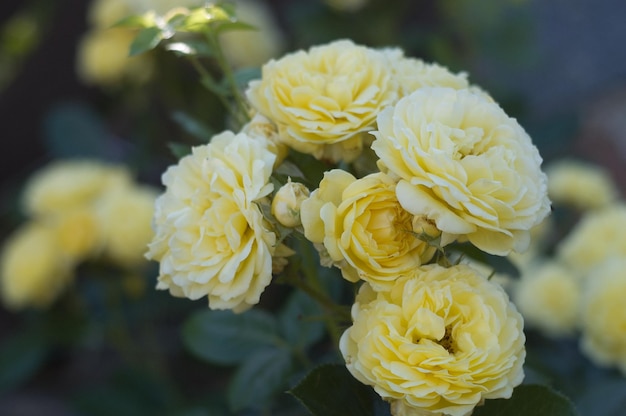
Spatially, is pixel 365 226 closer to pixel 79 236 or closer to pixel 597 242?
pixel 597 242

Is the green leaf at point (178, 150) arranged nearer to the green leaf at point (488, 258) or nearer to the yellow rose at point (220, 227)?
the yellow rose at point (220, 227)

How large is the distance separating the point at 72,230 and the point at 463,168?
905mm

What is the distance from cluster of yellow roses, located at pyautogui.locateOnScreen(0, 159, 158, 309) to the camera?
48.3 inches

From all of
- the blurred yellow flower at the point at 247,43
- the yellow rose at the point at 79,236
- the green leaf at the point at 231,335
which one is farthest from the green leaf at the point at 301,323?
the blurred yellow flower at the point at 247,43

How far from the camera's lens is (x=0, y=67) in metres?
2.27

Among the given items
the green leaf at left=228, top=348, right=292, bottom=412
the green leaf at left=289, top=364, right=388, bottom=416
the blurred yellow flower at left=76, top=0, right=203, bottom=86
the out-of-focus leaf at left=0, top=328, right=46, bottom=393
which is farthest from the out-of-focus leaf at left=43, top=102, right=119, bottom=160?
the green leaf at left=289, top=364, right=388, bottom=416

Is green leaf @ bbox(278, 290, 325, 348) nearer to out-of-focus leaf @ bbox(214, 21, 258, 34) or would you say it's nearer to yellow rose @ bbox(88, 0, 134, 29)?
out-of-focus leaf @ bbox(214, 21, 258, 34)

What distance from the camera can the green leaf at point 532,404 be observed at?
56 centimetres

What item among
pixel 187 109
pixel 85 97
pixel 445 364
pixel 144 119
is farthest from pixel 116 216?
pixel 85 97

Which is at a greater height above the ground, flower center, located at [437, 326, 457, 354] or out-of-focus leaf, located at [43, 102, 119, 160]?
flower center, located at [437, 326, 457, 354]

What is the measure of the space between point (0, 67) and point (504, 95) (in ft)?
4.94

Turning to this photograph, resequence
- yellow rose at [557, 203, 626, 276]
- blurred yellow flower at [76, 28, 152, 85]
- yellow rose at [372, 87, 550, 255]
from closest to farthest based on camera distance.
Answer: yellow rose at [372, 87, 550, 255] → yellow rose at [557, 203, 626, 276] → blurred yellow flower at [76, 28, 152, 85]

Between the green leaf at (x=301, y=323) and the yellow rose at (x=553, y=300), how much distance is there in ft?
1.14

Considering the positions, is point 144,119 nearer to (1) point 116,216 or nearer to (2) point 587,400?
(1) point 116,216
